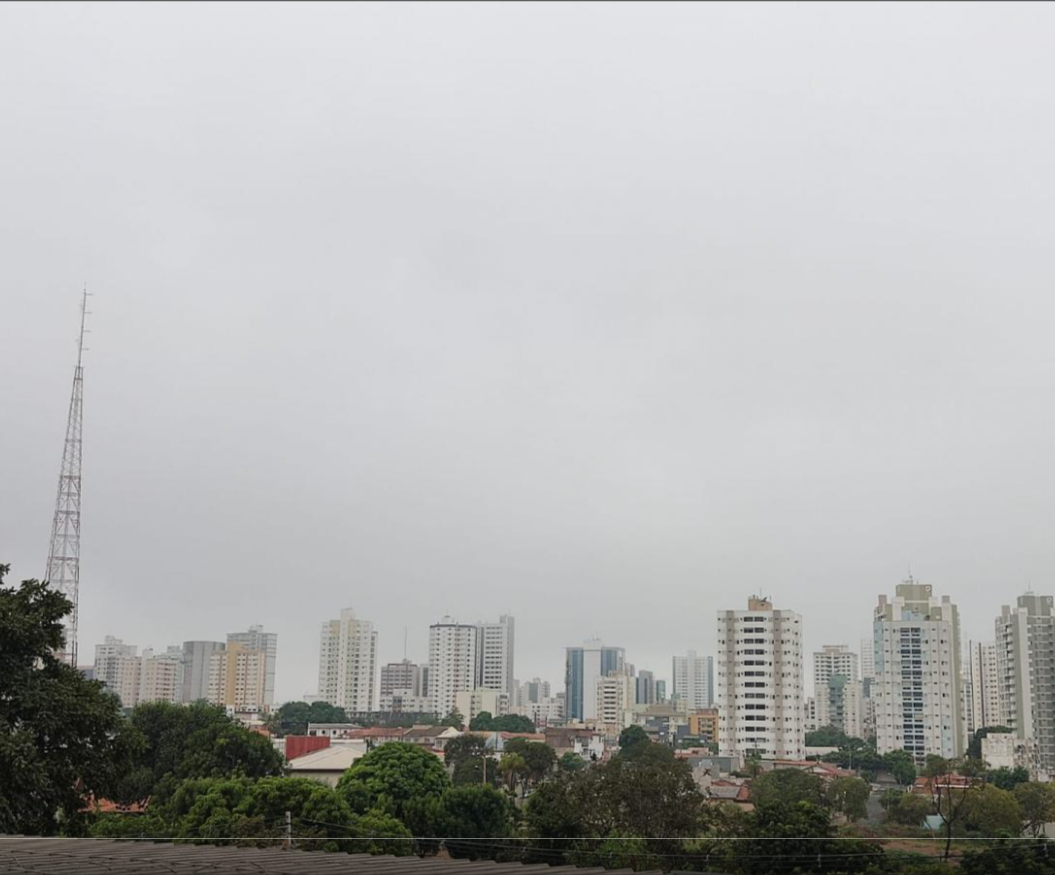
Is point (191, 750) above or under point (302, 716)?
above

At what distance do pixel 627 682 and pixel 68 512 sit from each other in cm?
11251

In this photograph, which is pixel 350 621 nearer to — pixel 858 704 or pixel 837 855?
pixel 858 704

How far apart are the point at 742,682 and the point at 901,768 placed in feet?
37.4

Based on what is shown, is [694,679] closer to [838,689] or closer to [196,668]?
[838,689]

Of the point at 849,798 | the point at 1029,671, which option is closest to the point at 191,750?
the point at 849,798

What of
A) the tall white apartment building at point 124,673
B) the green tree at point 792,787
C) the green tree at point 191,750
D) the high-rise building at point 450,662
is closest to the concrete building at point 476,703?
the high-rise building at point 450,662

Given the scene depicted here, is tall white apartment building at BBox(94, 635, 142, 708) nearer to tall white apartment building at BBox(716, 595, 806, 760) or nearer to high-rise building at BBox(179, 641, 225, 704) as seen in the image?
high-rise building at BBox(179, 641, 225, 704)

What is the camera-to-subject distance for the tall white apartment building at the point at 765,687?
206ft

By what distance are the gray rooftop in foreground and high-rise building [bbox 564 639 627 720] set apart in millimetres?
143966

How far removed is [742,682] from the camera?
210 feet

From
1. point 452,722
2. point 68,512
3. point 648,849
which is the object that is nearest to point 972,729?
point 452,722

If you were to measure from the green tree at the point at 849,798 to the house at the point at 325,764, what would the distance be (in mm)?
16925

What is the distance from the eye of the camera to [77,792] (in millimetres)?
13961

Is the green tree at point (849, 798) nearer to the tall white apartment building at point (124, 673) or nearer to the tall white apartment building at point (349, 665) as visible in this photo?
the tall white apartment building at point (349, 665)
